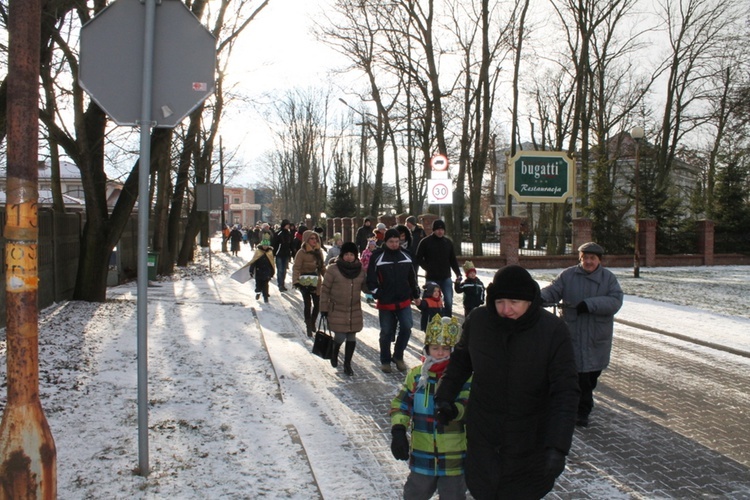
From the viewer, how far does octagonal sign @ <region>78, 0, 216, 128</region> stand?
3963mm

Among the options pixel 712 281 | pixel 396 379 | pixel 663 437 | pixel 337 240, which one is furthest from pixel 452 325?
pixel 712 281

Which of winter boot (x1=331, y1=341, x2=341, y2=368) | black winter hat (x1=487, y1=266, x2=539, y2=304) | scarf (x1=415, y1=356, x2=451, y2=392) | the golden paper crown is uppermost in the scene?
black winter hat (x1=487, y1=266, x2=539, y2=304)

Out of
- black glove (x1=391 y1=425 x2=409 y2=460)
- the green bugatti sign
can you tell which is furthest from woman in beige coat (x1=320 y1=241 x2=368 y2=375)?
the green bugatti sign

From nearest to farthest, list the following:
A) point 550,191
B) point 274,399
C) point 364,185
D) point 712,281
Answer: point 274,399, point 712,281, point 550,191, point 364,185

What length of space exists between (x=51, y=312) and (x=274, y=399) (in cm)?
603

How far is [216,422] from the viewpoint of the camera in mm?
5695

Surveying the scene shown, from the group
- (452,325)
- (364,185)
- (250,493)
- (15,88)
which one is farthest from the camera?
(364,185)

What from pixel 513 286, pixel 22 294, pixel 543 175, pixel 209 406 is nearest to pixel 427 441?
pixel 513 286

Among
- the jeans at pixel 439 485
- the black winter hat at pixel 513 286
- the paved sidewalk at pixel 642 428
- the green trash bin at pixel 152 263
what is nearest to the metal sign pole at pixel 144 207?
the paved sidewalk at pixel 642 428

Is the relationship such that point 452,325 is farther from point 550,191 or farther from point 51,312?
point 550,191

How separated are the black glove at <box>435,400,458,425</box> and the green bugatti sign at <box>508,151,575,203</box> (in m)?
22.5

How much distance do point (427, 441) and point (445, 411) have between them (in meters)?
0.28

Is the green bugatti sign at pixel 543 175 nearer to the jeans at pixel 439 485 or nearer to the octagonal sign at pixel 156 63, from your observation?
the octagonal sign at pixel 156 63

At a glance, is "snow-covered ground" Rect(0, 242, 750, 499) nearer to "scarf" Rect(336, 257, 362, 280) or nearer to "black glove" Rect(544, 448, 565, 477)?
"scarf" Rect(336, 257, 362, 280)
